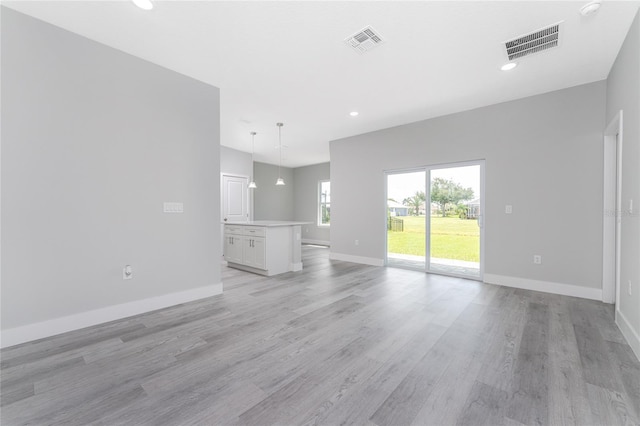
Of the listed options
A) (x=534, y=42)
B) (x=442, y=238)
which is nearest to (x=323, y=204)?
(x=442, y=238)

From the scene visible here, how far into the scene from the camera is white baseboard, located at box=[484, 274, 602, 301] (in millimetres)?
3438

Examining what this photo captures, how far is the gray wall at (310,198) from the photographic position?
30.2 feet

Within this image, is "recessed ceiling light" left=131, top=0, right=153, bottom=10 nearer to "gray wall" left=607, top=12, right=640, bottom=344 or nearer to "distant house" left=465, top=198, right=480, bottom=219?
"gray wall" left=607, top=12, right=640, bottom=344

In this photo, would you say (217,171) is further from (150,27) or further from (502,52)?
(502,52)

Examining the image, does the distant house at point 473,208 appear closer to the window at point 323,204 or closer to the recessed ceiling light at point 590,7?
the recessed ceiling light at point 590,7

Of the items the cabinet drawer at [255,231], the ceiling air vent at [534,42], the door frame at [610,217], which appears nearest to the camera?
the ceiling air vent at [534,42]

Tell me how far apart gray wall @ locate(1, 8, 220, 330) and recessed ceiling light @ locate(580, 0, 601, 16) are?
4.07m

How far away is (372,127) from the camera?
5430mm

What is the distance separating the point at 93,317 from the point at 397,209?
4.98 metres

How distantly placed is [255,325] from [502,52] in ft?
13.0

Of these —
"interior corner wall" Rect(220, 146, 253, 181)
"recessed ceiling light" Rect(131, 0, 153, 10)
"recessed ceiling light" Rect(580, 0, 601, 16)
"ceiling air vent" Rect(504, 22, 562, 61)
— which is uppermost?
"recessed ceiling light" Rect(131, 0, 153, 10)

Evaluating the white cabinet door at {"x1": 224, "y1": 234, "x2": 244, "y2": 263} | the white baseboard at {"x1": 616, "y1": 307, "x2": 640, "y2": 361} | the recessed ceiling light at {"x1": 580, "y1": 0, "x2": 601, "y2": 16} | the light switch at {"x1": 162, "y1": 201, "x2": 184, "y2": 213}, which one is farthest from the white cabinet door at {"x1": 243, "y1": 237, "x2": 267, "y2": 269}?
the recessed ceiling light at {"x1": 580, "y1": 0, "x2": 601, "y2": 16}

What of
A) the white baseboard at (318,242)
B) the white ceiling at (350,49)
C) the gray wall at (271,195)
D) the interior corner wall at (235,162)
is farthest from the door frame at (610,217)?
the gray wall at (271,195)

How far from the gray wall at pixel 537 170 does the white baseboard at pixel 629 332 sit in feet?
3.64
